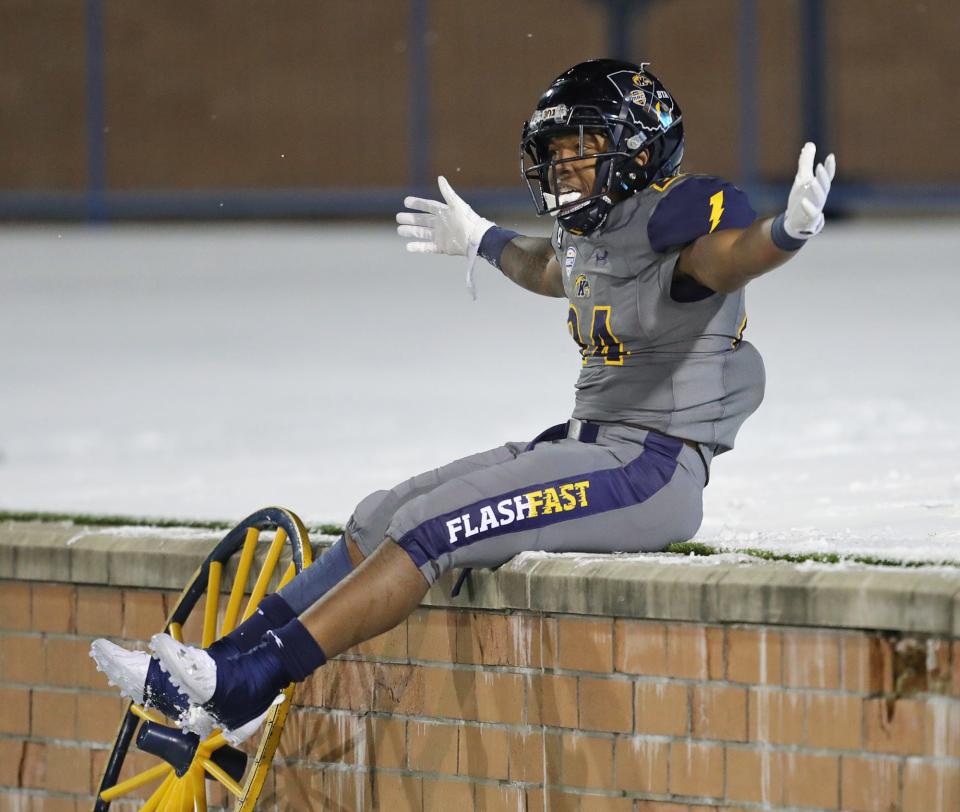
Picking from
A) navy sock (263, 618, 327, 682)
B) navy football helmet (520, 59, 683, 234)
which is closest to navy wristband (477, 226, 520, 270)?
navy football helmet (520, 59, 683, 234)

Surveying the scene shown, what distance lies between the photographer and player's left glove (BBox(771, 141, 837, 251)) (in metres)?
4.05

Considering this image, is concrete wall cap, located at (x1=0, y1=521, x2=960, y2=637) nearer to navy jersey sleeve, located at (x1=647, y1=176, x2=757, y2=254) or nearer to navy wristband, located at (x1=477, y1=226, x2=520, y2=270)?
navy jersey sleeve, located at (x1=647, y1=176, x2=757, y2=254)

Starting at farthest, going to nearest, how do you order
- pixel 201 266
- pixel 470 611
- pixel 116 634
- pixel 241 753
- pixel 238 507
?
pixel 201 266 → pixel 238 507 → pixel 116 634 → pixel 241 753 → pixel 470 611

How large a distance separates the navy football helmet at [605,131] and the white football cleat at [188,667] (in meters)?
1.41

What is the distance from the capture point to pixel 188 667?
13.4 feet

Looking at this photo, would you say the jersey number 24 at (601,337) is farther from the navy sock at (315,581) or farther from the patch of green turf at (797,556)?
the navy sock at (315,581)

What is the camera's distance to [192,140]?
17172 millimetres

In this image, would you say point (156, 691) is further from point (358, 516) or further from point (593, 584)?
point (593, 584)

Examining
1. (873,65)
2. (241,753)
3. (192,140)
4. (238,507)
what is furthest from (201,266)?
(241,753)

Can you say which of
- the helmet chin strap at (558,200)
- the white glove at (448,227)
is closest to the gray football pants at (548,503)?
the helmet chin strap at (558,200)

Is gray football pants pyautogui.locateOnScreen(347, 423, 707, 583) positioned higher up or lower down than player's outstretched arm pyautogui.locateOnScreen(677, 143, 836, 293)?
lower down

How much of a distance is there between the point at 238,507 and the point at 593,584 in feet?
6.18

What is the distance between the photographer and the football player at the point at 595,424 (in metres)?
4.18

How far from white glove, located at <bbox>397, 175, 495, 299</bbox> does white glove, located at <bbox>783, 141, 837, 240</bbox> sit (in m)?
1.51
